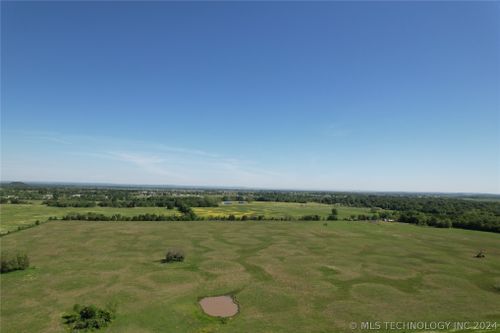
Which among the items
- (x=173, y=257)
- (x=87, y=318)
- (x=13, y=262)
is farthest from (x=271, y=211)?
(x=87, y=318)

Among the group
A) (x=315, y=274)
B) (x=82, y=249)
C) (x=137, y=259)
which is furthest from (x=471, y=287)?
(x=82, y=249)

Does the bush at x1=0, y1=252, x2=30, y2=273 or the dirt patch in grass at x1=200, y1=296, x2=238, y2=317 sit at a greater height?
the bush at x1=0, y1=252, x2=30, y2=273

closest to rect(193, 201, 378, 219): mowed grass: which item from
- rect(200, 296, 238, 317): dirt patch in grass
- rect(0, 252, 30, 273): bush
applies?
rect(0, 252, 30, 273): bush

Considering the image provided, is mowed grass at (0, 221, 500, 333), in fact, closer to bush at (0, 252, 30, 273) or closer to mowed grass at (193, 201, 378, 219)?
bush at (0, 252, 30, 273)

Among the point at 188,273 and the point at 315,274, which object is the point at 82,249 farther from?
the point at 315,274

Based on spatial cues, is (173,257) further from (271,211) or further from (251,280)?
(271,211)

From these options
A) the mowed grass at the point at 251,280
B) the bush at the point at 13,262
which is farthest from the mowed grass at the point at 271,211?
the bush at the point at 13,262
